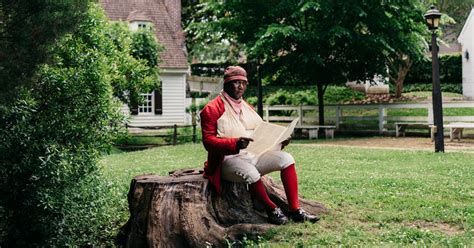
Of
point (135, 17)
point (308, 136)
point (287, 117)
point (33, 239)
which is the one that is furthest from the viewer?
point (135, 17)

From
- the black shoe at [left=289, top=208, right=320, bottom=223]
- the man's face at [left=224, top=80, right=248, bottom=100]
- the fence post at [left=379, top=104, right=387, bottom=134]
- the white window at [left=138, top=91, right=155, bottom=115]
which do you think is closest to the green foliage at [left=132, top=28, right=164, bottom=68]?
the white window at [left=138, top=91, right=155, bottom=115]

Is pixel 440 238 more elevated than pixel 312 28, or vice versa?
pixel 312 28

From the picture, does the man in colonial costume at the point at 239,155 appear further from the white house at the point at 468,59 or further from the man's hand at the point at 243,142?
the white house at the point at 468,59

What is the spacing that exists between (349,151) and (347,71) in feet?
27.5

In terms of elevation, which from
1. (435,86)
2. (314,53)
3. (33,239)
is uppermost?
(314,53)

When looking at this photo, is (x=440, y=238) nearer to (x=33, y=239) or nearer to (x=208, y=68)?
(x=33, y=239)

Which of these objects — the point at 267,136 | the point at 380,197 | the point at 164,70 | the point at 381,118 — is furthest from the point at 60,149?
the point at 164,70

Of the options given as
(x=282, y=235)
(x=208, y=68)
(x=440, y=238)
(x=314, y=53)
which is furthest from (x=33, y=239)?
(x=208, y=68)

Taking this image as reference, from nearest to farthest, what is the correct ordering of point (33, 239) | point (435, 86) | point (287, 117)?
point (33, 239) → point (435, 86) → point (287, 117)

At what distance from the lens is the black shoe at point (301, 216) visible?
22.0ft

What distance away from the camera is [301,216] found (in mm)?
6723

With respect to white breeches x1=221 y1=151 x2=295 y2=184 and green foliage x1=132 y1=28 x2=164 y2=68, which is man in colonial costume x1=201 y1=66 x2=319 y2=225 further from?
green foliage x1=132 y1=28 x2=164 y2=68

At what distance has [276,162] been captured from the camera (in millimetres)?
6492

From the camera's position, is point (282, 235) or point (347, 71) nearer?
point (282, 235)
